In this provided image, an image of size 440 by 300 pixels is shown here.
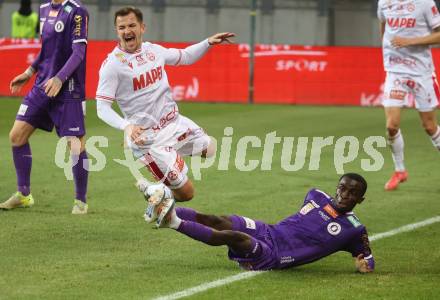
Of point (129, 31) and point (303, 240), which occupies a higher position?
point (129, 31)

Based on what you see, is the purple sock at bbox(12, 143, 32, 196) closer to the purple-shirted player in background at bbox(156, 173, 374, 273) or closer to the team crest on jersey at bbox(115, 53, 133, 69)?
the team crest on jersey at bbox(115, 53, 133, 69)

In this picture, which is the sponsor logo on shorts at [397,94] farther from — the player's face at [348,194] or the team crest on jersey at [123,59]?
the player's face at [348,194]

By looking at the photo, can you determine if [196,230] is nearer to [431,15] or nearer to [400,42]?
[400,42]

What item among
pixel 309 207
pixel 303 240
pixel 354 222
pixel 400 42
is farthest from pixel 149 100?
pixel 400 42

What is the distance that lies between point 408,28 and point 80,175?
169 inches

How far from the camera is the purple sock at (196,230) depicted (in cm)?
759

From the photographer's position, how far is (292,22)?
33438mm

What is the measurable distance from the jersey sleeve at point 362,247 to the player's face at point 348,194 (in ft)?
0.74

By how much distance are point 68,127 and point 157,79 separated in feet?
4.95

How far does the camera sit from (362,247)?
7.92 m

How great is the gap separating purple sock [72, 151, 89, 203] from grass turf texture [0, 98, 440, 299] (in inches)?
8.3

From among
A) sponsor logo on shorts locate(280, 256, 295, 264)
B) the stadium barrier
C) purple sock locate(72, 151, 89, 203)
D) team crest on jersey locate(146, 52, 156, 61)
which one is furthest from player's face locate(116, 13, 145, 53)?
the stadium barrier

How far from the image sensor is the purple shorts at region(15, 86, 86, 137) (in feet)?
34.2

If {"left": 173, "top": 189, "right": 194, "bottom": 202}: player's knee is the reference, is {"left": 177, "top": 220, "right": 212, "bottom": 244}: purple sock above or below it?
above
